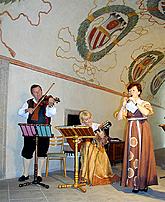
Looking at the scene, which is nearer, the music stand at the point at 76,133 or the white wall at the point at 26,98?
the music stand at the point at 76,133

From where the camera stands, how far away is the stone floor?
5.07 meters

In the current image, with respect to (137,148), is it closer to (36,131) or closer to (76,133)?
(76,133)

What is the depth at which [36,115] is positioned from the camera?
20.6 feet

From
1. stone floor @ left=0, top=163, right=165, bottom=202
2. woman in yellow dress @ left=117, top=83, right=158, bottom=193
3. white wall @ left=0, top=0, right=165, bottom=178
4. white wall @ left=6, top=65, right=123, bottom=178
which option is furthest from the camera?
white wall @ left=6, top=65, right=123, bottom=178

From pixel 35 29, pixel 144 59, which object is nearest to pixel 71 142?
pixel 35 29

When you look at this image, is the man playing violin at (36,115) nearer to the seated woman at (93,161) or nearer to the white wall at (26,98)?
the white wall at (26,98)

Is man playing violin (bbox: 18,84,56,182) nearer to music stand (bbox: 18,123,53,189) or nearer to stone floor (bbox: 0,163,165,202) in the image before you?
music stand (bbox: 18,123,53,189)

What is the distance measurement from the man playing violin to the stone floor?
1.64 feet

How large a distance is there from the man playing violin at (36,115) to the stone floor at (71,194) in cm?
50

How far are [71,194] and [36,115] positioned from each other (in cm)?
169

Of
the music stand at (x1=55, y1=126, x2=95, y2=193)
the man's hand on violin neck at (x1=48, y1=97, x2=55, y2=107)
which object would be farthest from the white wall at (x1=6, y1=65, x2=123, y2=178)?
the music stand at (x1=55, y1=126, x2=95, y2=193)

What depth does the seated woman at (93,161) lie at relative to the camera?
20.6ft

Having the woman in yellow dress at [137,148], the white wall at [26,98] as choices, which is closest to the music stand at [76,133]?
the woman in yellow dress at [137,148]

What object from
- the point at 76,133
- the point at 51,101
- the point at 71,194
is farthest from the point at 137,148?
the point at 51,101
